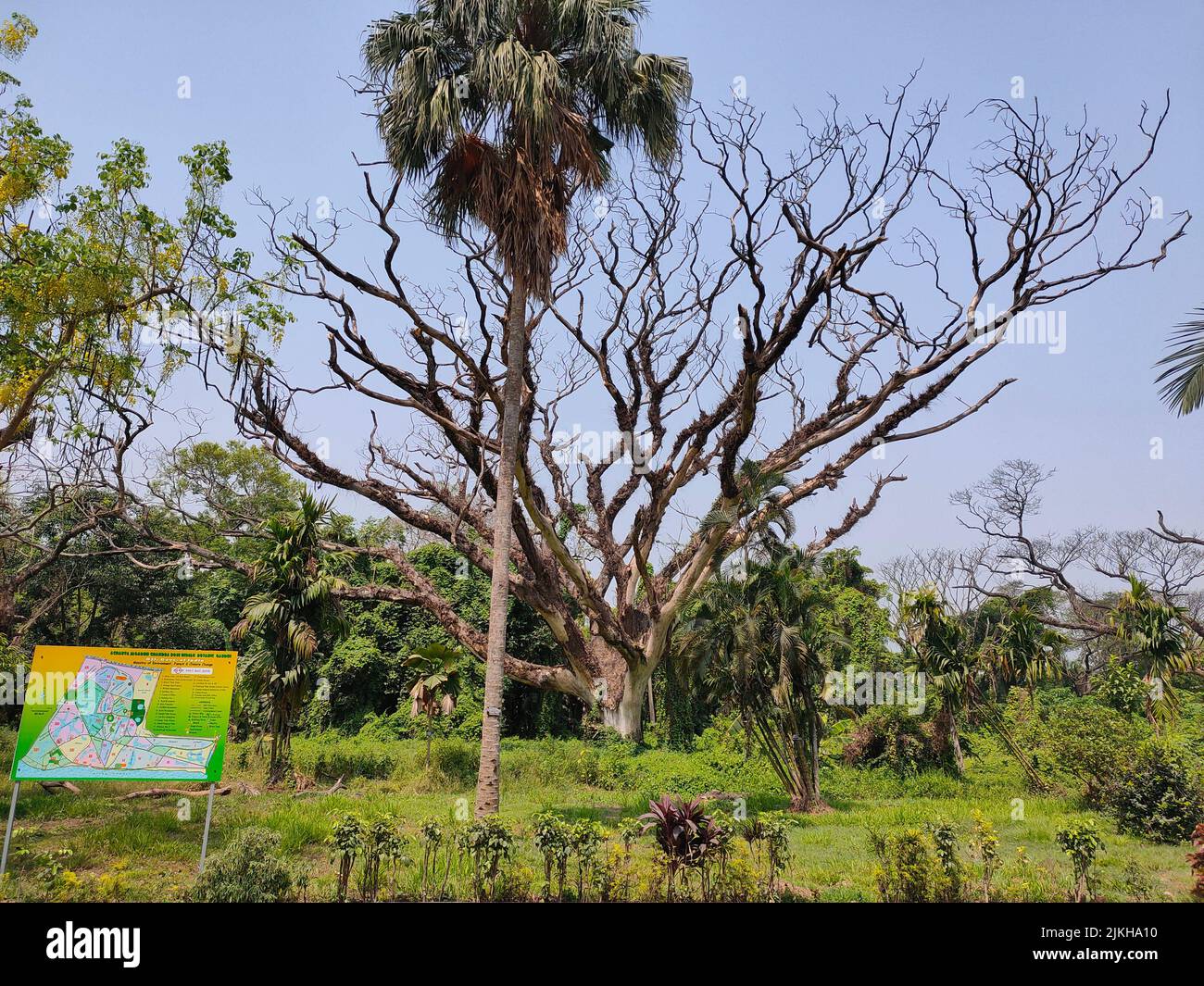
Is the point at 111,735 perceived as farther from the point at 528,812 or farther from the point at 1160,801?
the point at 1160,801

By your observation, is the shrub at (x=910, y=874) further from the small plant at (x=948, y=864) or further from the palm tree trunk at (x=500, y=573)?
the palm tree trunk at (x=500, y=573)

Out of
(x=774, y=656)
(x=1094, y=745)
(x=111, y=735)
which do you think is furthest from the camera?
(x=1094, y=745)

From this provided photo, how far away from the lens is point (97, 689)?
8273mm

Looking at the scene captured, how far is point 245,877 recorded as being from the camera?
6508 millimetres

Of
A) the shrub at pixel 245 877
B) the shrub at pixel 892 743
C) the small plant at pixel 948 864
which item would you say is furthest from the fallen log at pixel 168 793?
the shrub at pixel 892 743

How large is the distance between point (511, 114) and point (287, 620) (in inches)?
410

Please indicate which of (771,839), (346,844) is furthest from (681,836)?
(346,844)

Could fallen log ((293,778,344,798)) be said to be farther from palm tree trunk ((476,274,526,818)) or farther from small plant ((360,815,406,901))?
small plant ((360,815,406,901))

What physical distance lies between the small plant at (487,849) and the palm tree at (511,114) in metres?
3.09

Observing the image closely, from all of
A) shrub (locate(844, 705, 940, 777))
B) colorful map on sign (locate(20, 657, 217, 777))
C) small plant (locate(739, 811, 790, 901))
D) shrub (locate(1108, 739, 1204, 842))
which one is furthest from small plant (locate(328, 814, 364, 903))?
shrub (locate(844, 705, 940, 777))

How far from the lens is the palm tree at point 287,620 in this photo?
51.6ft
